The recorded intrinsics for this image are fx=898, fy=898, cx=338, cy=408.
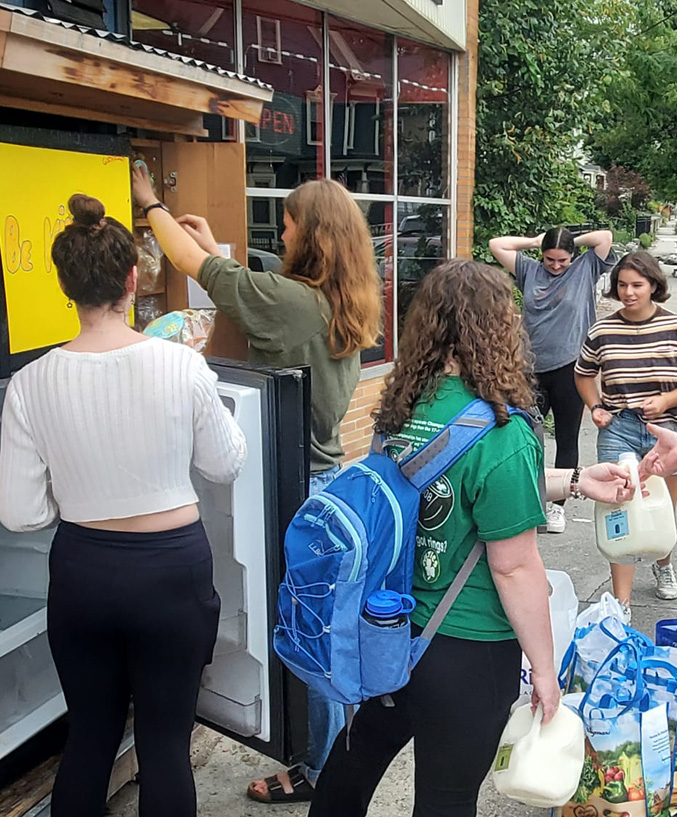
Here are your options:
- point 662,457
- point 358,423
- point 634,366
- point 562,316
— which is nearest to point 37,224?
point 662,457

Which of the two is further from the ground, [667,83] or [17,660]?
[667,83]

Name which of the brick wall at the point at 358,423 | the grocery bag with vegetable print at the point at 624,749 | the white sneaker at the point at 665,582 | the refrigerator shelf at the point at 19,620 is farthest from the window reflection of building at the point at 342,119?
the grocery bag with vegetable print at the point at 624,749

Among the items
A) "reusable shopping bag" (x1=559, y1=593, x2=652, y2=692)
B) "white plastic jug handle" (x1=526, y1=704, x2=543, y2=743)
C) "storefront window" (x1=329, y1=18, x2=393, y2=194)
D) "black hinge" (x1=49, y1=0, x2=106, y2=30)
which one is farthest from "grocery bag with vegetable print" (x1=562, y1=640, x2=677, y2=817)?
"storefront window" (x1=329, y1=18, x2=393, y2=194)

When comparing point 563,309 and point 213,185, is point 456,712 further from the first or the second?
point 563,309

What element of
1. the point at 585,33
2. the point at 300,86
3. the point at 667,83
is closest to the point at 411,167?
the point at 300,86

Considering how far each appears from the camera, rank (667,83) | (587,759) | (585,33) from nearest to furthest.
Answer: (587,759) → (585,33) → (667,83)

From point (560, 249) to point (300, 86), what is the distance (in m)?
2.06

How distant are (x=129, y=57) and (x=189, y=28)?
289 centimetres

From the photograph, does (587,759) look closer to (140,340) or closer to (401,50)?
(140,340)

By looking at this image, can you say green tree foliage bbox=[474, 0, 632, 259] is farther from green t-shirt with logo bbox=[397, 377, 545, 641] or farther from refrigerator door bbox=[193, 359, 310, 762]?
green t-shirt with logo bbox=[397, 377, 545, 641]

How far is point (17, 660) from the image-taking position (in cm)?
308

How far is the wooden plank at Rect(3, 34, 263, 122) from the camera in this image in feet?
7.15

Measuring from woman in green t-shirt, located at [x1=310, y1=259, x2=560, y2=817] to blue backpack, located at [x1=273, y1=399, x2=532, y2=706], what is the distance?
3 centimetres

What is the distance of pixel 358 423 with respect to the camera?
665 centimetres
